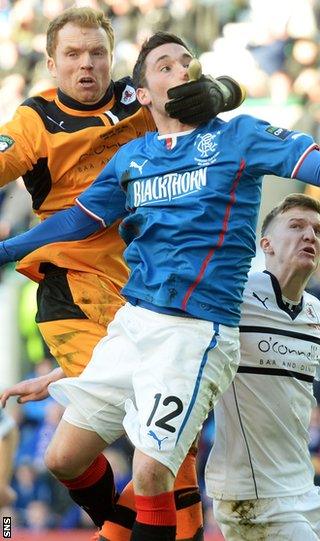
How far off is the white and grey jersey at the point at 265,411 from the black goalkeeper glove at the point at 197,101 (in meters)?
0.84

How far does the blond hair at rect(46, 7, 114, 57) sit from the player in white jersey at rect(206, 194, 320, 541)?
117 centimetres

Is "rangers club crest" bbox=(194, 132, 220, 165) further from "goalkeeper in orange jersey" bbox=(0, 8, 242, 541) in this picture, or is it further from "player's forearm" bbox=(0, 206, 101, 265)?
"goalkeeper in orange jersey" bbox=(0, 8, 242, 541)

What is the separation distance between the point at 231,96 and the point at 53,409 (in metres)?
5.51

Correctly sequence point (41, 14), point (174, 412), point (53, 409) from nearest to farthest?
point (174, 412)
point (53, 409)
point (41, 14)

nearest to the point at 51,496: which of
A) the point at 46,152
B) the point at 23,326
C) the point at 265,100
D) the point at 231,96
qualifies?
the point at 23,326

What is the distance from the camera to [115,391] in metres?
4.31

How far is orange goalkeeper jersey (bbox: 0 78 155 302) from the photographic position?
501 cm

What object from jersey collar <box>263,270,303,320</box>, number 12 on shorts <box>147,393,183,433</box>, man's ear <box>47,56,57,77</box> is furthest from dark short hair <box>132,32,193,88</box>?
number 12 on shorts <box>147,393,183,433</box>

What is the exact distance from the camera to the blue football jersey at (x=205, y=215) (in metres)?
4.11

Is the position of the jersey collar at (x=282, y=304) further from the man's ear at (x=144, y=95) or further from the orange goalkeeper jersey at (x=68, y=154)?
the man's ear at (x=144, y=95)

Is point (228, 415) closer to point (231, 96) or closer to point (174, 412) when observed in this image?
point (174, 412)

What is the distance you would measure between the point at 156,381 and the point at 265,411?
0.84m

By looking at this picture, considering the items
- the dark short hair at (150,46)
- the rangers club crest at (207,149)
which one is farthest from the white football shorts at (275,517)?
the dark short hair at (150,46)

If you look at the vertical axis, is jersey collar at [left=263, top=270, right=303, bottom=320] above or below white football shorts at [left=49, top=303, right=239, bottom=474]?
below
